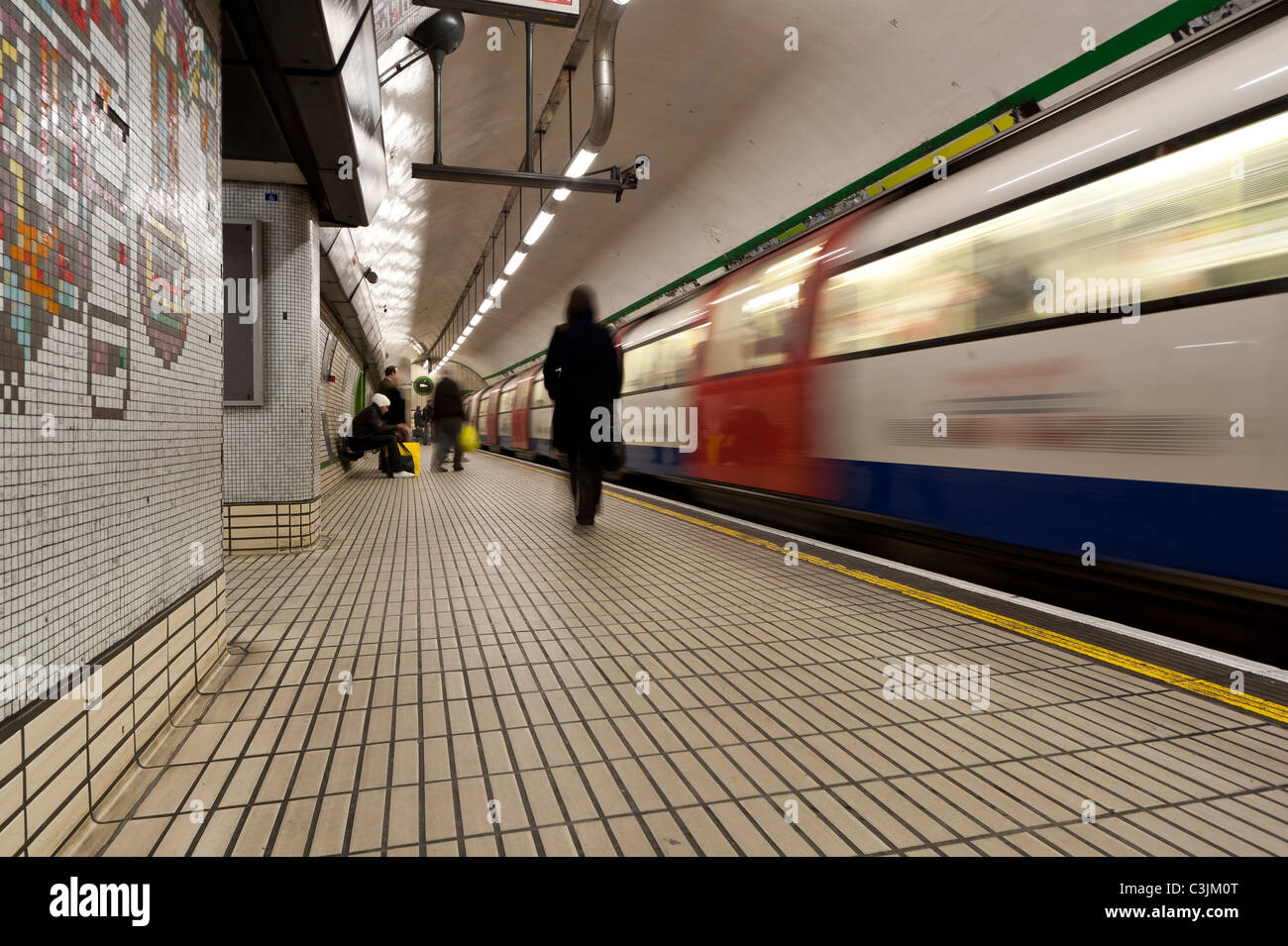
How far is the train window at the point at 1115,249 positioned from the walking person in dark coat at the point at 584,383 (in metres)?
2.42

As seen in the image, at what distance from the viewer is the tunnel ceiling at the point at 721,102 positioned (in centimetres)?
625

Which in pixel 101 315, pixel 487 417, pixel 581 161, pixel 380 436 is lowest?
pixel 380 436

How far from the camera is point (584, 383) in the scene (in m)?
6.15

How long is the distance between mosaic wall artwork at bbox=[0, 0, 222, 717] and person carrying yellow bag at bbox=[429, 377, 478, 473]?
35.0ft

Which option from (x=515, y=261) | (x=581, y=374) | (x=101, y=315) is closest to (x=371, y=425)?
(x=515, y=261)

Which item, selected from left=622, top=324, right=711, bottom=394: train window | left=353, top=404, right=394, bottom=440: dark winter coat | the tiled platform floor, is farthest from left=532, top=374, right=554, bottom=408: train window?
the tiled platform floor

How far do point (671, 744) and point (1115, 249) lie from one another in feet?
10.5

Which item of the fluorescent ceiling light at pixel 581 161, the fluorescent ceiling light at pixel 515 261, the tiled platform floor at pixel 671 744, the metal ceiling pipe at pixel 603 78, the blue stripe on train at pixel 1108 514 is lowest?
the tiled platform floor at pixel 671 744

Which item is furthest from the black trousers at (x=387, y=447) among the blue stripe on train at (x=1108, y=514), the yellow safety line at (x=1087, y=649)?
the blue stripe on train at (x=1108, y=514)

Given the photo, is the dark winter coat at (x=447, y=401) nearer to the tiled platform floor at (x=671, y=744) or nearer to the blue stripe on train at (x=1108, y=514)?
the tiled platform floor at (x=671, y=744)

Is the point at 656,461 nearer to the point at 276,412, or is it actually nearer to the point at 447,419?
the point at 276,412

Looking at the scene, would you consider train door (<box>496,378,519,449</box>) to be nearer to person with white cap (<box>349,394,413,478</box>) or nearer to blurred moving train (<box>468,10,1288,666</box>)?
person with white cap (<box>349,394,413,478</box>)
